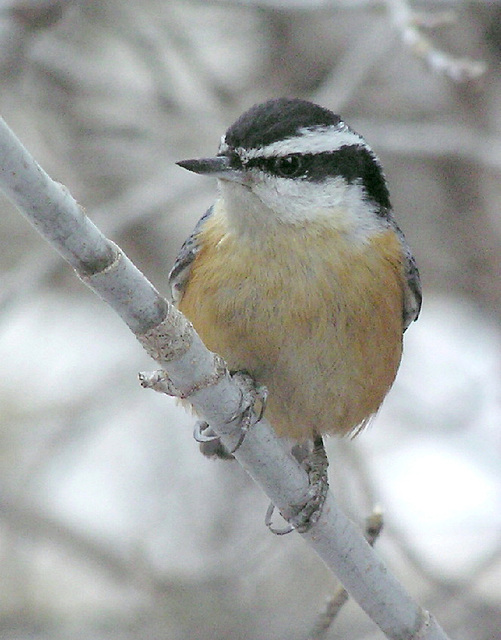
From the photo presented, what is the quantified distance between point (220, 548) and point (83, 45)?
295cm

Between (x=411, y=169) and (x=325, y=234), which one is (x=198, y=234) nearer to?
(x=325, y=234)

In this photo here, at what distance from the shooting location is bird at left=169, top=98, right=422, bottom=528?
2.83m

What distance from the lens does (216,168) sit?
276 cm

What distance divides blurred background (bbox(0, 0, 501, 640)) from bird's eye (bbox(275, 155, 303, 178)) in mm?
1649

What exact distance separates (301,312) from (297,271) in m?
0.12

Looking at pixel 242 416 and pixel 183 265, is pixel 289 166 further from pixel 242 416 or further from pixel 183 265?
pixel 242 416

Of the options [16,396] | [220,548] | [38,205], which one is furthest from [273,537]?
[38,205]

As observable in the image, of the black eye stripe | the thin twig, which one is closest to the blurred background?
the thin twig

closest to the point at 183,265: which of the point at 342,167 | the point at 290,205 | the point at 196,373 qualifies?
the point at 290,205

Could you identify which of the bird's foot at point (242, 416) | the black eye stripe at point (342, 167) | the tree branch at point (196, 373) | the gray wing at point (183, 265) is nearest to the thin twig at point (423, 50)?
the black eye stripe at point (342, 167)

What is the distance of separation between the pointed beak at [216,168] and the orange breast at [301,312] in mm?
203

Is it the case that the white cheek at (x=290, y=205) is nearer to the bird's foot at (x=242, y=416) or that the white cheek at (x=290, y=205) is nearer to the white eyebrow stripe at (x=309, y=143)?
the white eyebrow stripe at (x=309, y=143)

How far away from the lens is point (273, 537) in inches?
198

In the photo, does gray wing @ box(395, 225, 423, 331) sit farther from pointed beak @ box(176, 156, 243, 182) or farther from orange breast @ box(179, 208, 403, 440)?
pointed beak @ box(176, 156, 243, 182)
